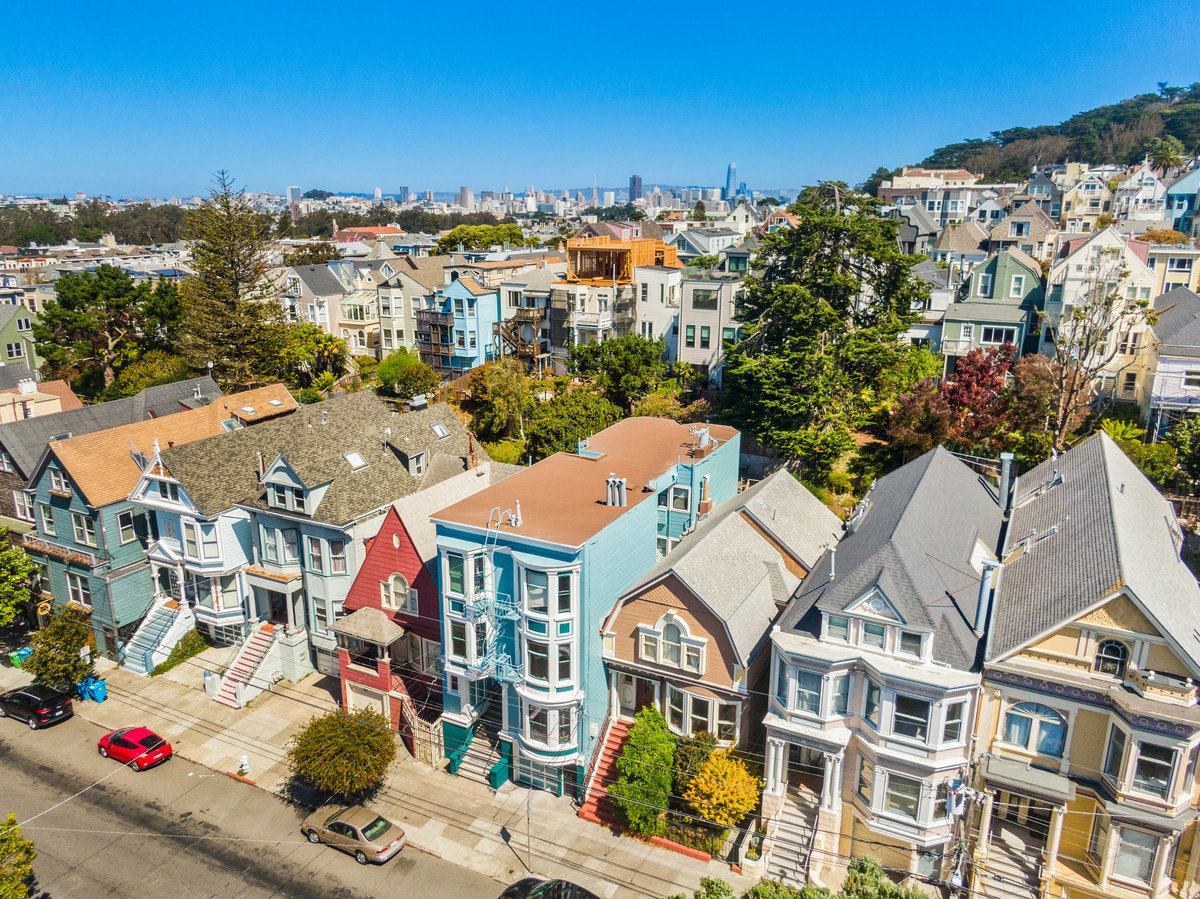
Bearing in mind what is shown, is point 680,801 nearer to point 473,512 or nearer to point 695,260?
point 473,512

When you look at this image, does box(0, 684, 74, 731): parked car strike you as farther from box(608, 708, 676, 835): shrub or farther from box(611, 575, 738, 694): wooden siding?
box(611, 575, 738, 694): wooden siding

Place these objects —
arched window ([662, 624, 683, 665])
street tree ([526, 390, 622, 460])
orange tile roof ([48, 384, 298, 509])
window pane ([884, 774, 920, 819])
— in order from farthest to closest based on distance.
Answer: street tree ([526, 390, 622, 460])
orange tile roof ([48, 384, 298, 509])
arched window ([662, 624, 683, 665])
window pane ([884, 774, 920, 819])

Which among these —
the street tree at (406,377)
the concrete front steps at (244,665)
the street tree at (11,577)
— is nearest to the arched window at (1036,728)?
the concrete front steps at (244,665)

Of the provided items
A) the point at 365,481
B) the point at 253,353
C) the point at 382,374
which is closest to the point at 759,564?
the point at 365,481

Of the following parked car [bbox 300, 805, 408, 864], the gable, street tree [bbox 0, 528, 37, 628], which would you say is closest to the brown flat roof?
the gable

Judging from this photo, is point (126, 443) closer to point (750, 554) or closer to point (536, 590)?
point (536, 590)

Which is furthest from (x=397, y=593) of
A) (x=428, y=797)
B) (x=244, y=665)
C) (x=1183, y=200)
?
(x=1183, y=200)
